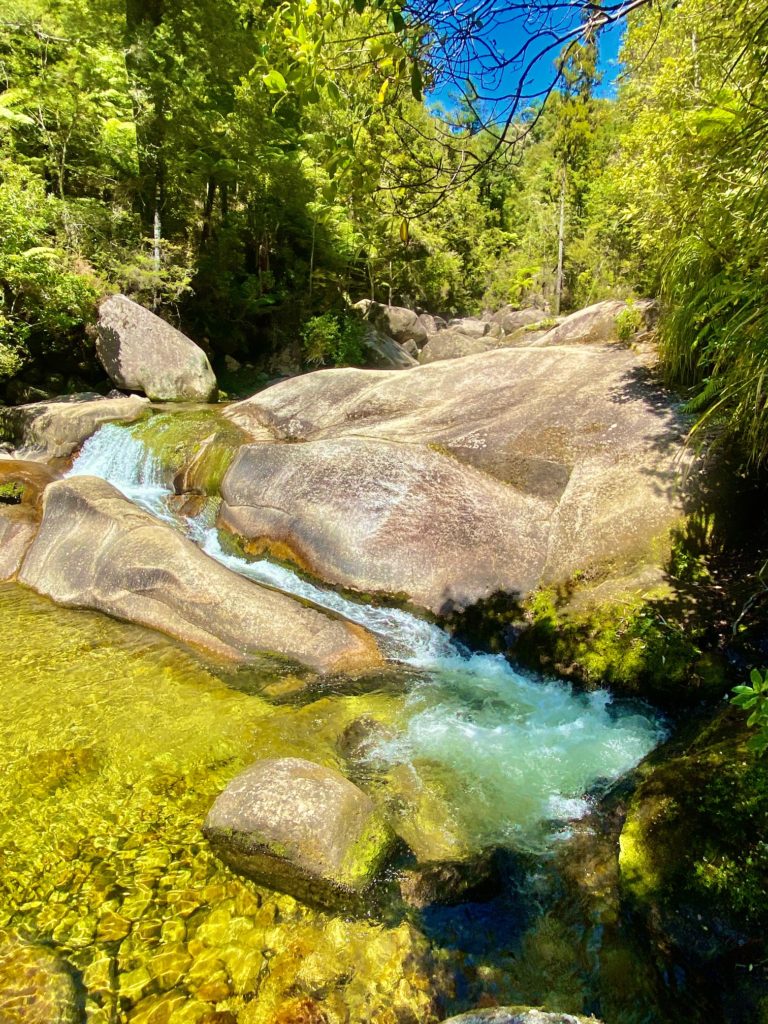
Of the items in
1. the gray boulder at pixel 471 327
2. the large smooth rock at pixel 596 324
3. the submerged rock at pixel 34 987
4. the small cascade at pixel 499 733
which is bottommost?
the small cascade at pixel 499 733

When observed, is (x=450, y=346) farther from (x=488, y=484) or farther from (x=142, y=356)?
(x=488, y=484)

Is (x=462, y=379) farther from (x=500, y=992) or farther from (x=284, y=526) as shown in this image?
(x=500, y=992)

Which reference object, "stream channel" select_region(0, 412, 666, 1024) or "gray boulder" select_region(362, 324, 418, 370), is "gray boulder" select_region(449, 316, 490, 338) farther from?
"stream channel" select_region(0, 412, 666, 1024)

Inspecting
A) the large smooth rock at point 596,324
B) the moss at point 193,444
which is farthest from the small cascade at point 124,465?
the large smooth rock at point 596,324

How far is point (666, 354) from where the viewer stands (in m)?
8.75

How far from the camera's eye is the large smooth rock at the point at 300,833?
146 inches

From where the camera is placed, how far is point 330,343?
21172mm

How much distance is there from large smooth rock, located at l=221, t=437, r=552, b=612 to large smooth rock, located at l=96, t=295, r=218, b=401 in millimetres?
6646

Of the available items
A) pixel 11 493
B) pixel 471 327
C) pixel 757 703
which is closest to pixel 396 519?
pixel 757 703

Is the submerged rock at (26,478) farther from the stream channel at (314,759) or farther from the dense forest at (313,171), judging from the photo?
the stream channel at (314,759)

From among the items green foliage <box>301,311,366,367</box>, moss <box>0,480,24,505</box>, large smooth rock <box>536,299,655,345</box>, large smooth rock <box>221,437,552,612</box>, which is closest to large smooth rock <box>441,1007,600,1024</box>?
large smooth rock <box>221,437,552,612</box>

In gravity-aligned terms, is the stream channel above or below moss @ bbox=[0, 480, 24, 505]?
below

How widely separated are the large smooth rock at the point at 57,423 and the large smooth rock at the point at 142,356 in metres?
1.68

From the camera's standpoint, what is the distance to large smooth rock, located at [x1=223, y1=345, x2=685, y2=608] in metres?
7.28
